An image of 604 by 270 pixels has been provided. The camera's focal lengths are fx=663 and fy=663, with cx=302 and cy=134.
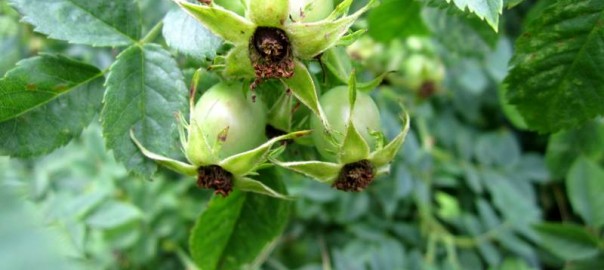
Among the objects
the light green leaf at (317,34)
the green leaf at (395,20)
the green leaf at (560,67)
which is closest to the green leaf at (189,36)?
the light green leaf at (317,34)

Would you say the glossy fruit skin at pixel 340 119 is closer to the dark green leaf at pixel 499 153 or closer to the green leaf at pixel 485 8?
the green leaf at pixel 485 8

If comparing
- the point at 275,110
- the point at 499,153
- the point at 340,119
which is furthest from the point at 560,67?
the point at 499,153

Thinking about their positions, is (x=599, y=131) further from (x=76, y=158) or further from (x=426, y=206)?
(x=76, y=158)

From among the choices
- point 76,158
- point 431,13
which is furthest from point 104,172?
point 431,13

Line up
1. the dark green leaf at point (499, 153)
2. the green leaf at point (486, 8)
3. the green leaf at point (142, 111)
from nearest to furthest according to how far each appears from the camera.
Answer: the green leaf at point (486, 8) → the green leaf at point (142, 111) → the dark green leaf at point (499, 153)

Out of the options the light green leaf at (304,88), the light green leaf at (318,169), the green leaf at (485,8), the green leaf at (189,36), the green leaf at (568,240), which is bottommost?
the green leaf at (568,240)

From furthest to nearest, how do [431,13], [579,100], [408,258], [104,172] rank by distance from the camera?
[104,172]
[408,258]
[431,13]
[579,100]

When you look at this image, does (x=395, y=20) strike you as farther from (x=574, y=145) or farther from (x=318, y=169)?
(x=318, y=169)

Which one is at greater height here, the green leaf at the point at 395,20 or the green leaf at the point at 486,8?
the green leaf at the point at 486,8
